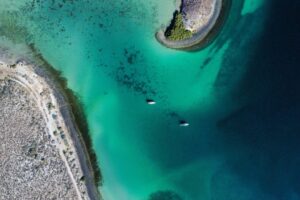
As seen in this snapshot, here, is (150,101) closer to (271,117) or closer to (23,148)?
(271,117)

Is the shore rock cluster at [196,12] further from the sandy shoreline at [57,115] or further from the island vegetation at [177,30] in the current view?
the sandy shoreline at [57,115]

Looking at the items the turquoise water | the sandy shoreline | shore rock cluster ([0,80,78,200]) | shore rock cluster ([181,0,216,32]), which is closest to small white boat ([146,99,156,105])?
the turquoise water

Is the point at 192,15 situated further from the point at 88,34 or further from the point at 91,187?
the point at 91,187

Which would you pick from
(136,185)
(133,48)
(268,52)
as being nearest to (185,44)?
(133,48)

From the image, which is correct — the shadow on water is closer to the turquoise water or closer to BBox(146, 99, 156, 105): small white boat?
the turquoise water

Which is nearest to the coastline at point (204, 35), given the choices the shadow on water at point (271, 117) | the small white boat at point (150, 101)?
the shadow on water at point (271, 117)

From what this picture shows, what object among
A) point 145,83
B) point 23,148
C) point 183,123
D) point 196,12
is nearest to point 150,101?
point 145,83
